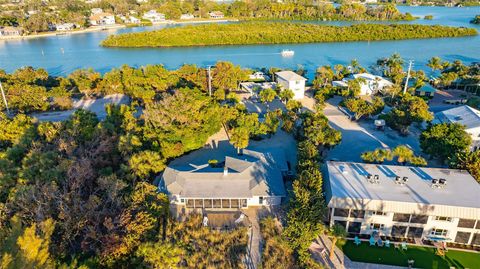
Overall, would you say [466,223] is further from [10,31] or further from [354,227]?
[10,31]

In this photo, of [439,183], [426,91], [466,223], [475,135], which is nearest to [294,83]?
[426,91]

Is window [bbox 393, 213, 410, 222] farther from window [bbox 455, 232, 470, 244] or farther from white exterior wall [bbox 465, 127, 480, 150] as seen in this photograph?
white exterior wall [bbox 465, 127, 480, 150]

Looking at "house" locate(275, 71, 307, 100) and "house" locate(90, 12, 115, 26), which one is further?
"house" locate(90, 12, 115, 26)

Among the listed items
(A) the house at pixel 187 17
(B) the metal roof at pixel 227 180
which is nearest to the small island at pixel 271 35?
(A) the house at pixel 187 17

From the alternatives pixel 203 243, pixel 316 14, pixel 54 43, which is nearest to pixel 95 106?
pixel 203 243

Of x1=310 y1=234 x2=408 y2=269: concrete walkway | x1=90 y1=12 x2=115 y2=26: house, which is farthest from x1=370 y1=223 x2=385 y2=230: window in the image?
x1=90 y1=12 x2=115 y2=26: house

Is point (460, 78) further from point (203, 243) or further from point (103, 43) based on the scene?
point (103, 43)
